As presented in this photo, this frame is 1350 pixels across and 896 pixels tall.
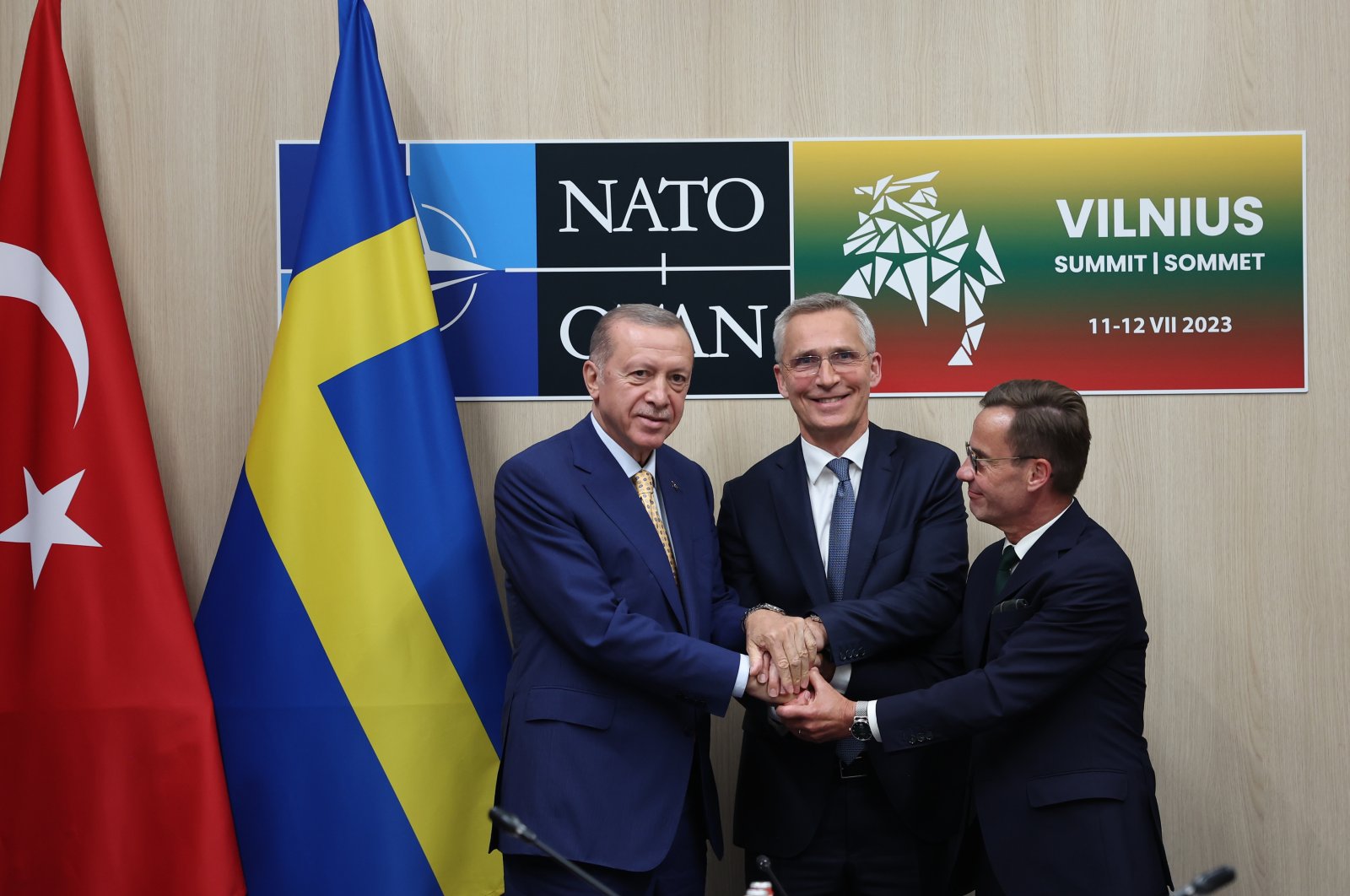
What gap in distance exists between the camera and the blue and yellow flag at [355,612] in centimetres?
283

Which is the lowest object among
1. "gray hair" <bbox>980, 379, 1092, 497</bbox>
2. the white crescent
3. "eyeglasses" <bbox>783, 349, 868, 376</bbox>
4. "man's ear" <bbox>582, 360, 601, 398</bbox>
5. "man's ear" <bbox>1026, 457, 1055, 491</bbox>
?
"man's ear" <bbox>1026, 457, 1055, 491</bbox>

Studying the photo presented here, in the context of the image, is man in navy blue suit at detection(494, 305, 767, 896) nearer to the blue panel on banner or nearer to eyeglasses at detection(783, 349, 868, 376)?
eyeglasses at detection(783, 349, 868, 376)

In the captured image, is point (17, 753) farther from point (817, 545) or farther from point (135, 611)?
point (817, 545)

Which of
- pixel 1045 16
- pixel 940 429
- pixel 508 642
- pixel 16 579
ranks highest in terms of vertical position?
pixel 1045 16

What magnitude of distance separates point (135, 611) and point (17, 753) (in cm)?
→ 46

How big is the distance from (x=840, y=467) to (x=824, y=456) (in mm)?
46

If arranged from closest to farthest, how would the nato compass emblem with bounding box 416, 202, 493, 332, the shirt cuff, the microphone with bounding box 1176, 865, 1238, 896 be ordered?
the microphone with bounding box 1176, 865, 1238, 896 → the shirt cuff → the nato compass emblem with bounding box 416, 202, 493, 332

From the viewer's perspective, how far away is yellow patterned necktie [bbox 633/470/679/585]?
8.34 feet

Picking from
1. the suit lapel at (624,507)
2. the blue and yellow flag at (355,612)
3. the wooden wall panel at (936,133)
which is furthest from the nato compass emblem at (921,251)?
the blue and yellow flag at (355,612)

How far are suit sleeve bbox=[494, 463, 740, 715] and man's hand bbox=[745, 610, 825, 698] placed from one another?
0.11m

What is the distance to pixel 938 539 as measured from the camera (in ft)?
8.64

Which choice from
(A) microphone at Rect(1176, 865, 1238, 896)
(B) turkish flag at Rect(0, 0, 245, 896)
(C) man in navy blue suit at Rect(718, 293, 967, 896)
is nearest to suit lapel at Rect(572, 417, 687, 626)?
(C) man in navy blue suit at Rect(718, 293, 967, 896)

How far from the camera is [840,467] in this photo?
107 inches

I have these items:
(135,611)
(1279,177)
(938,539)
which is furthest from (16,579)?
(1279,177)
